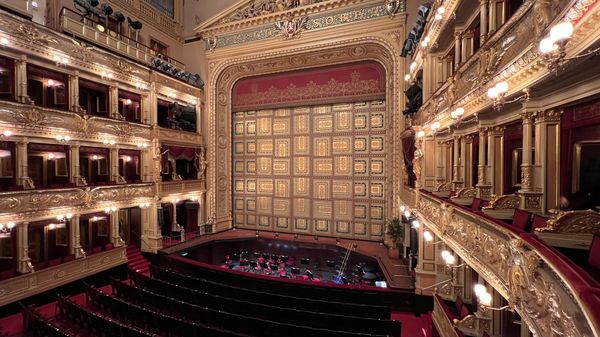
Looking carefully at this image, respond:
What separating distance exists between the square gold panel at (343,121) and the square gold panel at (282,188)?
14.0 feet

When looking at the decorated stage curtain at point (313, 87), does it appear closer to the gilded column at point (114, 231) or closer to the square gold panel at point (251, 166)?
the square gold panel at point (251, 166)

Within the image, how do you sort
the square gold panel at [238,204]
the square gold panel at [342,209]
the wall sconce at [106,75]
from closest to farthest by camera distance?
the wall sconce at [106,75] → the square gold panel at [342,209] → the square gold panel at [238,204]

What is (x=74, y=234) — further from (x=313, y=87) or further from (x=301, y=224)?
(x=313, y=87)

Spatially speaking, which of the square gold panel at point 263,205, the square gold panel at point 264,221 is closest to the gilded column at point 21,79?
the square gold panel at point 263,205

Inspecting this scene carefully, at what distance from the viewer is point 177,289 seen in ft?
29.1

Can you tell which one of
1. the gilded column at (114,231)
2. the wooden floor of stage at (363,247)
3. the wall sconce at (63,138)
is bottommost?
the wooden floor of stage at (363,247)

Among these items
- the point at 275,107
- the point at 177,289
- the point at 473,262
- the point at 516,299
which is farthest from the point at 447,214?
the point at 275,107

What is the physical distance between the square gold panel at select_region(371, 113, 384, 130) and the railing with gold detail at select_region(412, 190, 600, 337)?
1006cm

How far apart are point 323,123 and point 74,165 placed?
1140cm

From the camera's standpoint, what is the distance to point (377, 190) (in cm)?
1528

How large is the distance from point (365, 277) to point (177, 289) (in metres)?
6.41

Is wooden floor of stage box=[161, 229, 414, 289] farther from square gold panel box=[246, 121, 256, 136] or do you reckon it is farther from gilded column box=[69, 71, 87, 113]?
gilded column box=[69, 71, 87, 113]

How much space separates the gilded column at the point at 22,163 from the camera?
380 inches

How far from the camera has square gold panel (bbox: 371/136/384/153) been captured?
50.1 feet
